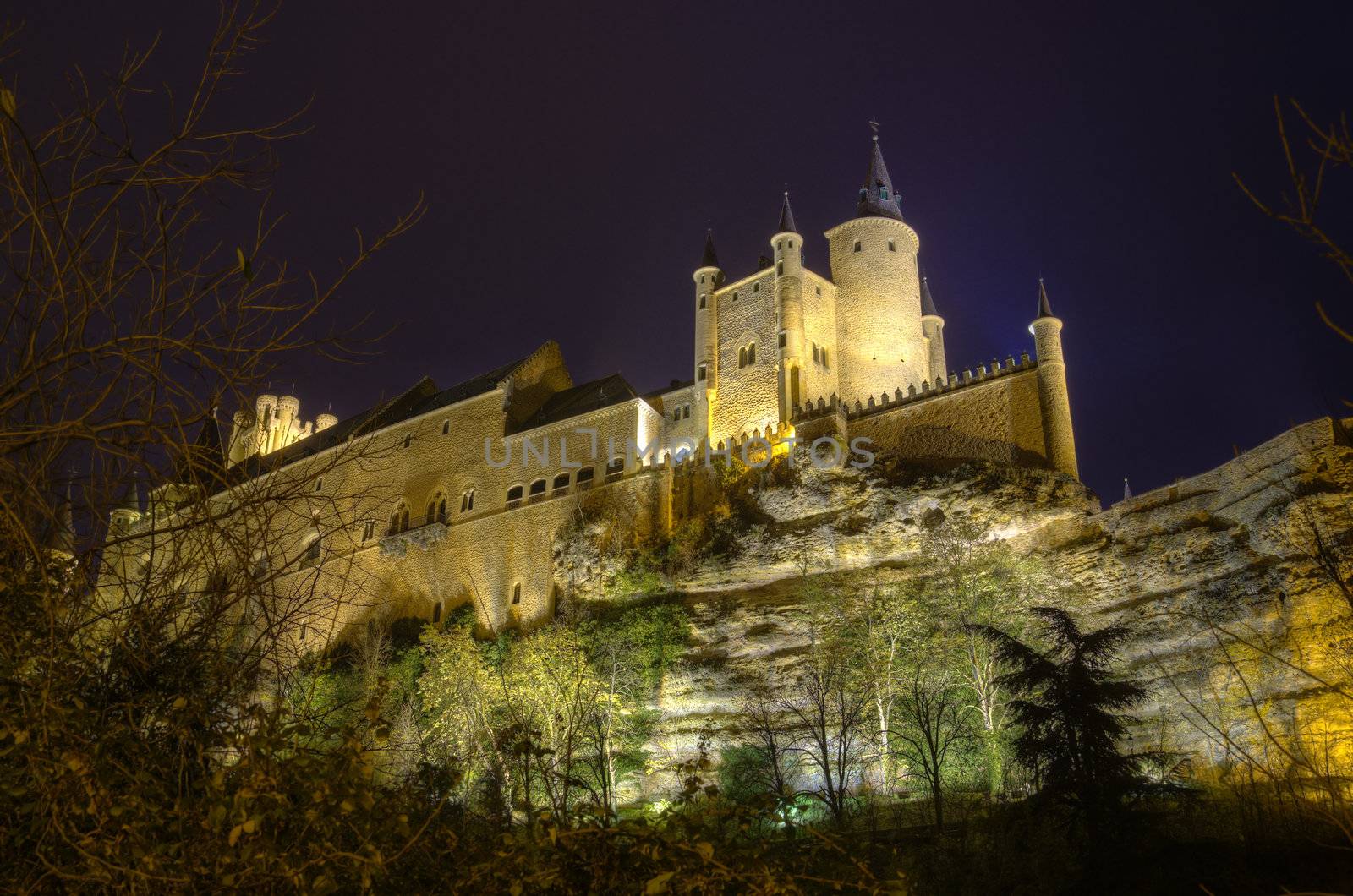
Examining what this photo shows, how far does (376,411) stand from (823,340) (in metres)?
36.8

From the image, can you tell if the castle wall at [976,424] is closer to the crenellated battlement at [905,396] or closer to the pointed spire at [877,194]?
the crenellated battlement at [905,396]

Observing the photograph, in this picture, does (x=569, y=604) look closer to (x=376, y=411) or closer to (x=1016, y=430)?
(x=1016, y=430)

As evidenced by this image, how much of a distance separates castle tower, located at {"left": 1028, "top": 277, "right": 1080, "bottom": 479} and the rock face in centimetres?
120

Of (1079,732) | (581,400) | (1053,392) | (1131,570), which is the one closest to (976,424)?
(1053,392)

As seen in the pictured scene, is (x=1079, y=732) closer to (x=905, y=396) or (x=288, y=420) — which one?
(x=905, y=396)

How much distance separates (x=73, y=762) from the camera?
443 centimetres

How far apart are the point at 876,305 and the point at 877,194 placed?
6.57m

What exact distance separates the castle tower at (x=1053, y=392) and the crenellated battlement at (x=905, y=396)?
1.84ft

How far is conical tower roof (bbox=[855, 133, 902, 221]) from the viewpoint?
145ft

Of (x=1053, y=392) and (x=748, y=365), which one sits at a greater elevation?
(x=748, y=365)

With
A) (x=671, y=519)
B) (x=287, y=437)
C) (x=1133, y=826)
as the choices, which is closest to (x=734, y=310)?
(x=671, y=519)

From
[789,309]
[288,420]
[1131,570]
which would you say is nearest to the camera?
[1131,570]

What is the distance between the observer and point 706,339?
141 feet

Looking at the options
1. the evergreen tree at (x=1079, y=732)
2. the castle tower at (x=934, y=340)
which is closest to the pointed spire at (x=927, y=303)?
the castle tower at (x=934, y=340)
